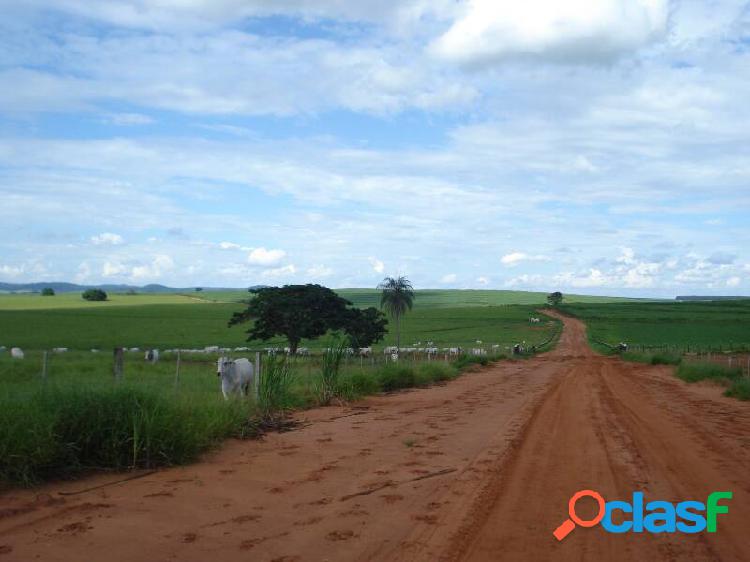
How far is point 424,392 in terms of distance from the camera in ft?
72.6

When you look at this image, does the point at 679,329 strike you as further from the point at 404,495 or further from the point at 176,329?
the point at 404,495

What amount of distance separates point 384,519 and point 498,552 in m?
1.45

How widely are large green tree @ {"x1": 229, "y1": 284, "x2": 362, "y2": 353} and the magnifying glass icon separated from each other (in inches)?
1206

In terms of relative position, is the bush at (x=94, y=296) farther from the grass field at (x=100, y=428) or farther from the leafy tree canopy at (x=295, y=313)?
the grass field at (x=100, y=428)

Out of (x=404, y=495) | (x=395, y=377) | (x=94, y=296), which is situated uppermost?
(x=94, y=296)

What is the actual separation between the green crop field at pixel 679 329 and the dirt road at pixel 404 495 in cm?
4577

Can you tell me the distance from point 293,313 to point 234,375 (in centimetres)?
2187

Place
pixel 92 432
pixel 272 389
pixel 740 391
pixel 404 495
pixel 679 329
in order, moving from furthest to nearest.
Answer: pixel 679 329 → pixel 740 391 → pixel 272 389 → pixel 92 432 → pixel 404 495

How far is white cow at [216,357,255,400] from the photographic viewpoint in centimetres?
1569

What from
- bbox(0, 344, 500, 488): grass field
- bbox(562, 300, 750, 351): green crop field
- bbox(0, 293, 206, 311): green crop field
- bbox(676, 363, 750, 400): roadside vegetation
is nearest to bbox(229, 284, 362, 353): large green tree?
bbox(676, 363, 750, 400): roadside vegetation

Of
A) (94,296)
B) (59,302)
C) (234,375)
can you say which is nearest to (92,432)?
(234,375)

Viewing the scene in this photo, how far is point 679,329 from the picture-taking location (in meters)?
80.4

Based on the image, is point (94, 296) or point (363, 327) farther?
point (94, 296)

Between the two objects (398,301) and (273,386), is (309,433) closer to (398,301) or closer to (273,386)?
(273,386)
